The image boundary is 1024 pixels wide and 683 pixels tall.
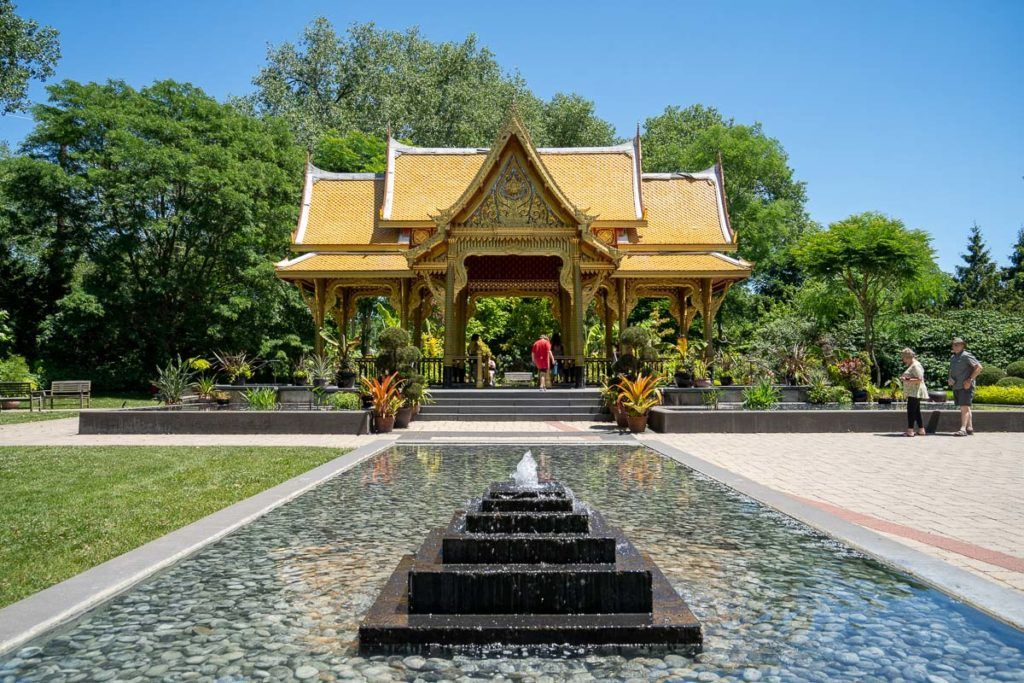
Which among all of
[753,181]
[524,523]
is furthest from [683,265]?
[753,181]

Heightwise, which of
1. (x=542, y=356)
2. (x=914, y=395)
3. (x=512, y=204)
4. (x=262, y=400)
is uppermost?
(x=512, y=204)

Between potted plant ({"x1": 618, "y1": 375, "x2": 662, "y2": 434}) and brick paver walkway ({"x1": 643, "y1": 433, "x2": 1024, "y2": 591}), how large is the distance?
90 centimetres

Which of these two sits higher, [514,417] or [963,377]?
[963,377]

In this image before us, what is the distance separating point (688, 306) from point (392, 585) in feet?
75.7

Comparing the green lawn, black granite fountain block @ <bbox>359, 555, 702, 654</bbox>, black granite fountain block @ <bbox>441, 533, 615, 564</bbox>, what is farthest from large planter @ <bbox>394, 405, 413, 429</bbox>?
black granite fountain block @ <bbox>359, 555, 702, 654</bbox>

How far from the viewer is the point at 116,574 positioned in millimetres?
4176

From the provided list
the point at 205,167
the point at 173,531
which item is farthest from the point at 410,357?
the point at 205,167

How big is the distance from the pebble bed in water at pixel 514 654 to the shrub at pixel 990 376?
26130mm

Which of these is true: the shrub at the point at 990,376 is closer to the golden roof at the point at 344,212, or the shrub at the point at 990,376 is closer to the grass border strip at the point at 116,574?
the golden roof at the point at 344,212

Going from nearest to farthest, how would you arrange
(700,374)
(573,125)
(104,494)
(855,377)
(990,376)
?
(104,494)
(855,377)
(700,374)
(990,376)
(573,125)

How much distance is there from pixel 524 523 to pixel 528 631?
743 mm

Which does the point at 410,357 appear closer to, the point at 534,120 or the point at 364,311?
the point at 364,311

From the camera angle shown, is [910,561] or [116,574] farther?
[910,561]

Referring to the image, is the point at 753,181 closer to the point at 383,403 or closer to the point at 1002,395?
the point at 1002,395
